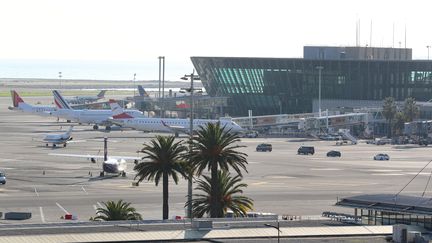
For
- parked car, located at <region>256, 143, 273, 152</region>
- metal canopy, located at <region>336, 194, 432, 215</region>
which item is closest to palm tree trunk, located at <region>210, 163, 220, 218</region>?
metal canopy, located at <region>336, 194, 432, 215</region>

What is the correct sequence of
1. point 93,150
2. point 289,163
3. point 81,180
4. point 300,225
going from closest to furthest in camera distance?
1. point 300,225
2. point 81,180
3. point 289,163
4. point 93,150

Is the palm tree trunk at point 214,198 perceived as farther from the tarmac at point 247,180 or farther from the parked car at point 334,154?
the parked car at point 334,154

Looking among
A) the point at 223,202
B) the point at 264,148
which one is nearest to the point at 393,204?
the point at 223,202

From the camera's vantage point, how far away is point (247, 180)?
124 meters

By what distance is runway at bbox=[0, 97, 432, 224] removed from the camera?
330ft

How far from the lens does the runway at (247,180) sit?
100m

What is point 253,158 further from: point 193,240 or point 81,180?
point 193,240

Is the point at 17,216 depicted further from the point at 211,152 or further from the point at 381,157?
the point at 381,157

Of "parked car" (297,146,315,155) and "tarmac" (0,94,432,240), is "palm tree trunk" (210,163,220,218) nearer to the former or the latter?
"tarmac" (0,94,432,240)

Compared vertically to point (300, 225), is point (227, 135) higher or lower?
higher

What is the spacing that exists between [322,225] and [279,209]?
28.1 metres

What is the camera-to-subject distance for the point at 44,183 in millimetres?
117750

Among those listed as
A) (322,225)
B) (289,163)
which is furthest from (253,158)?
(322,225)

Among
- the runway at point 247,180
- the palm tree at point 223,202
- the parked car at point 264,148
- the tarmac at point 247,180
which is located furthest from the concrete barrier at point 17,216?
the parked car at point 264,148
